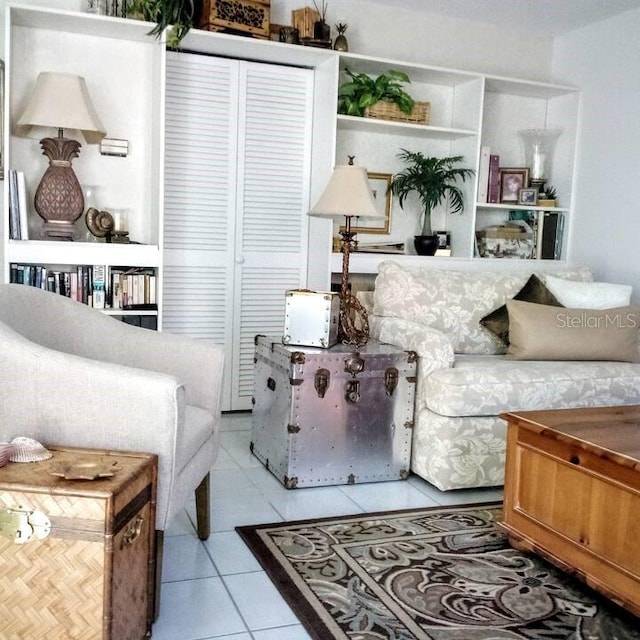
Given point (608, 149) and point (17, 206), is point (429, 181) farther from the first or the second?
point (17, 206)

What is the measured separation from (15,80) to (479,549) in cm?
299

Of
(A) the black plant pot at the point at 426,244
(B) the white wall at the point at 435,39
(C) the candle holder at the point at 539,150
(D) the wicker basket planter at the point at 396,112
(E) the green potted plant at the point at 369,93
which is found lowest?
(A) the black plant pot at the point at 426,244

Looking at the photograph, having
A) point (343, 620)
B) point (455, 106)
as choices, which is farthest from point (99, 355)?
point (455, 106)

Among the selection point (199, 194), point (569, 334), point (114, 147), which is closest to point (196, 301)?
point (199, 194)

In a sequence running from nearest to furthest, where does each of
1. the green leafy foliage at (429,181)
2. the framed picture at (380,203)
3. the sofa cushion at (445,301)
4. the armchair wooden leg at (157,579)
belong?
the armchair wooden leg at (157,579) < the sofa cushion at (445,301) < the green leafy foliage at (429,181) < the framed picture at (380,203)

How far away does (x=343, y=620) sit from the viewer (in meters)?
1.84

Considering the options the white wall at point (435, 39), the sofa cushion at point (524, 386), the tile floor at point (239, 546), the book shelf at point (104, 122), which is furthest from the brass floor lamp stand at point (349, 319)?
the white wall at point (435, 39)

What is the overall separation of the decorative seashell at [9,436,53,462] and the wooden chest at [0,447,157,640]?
0.9 inches

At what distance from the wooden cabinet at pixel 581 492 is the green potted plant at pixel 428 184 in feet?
6.30

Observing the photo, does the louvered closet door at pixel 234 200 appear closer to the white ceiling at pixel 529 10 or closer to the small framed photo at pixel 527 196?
A: the white ceiling at pixel 529 10

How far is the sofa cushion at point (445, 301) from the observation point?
3.35 meters

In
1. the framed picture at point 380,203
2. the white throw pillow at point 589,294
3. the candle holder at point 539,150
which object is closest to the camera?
the white throw pillow at point 589,294

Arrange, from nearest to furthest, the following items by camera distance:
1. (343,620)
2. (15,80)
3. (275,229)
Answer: (343,620) → (15,80) → (275,229)

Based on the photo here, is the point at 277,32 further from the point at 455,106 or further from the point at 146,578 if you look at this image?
the point at 146,578
